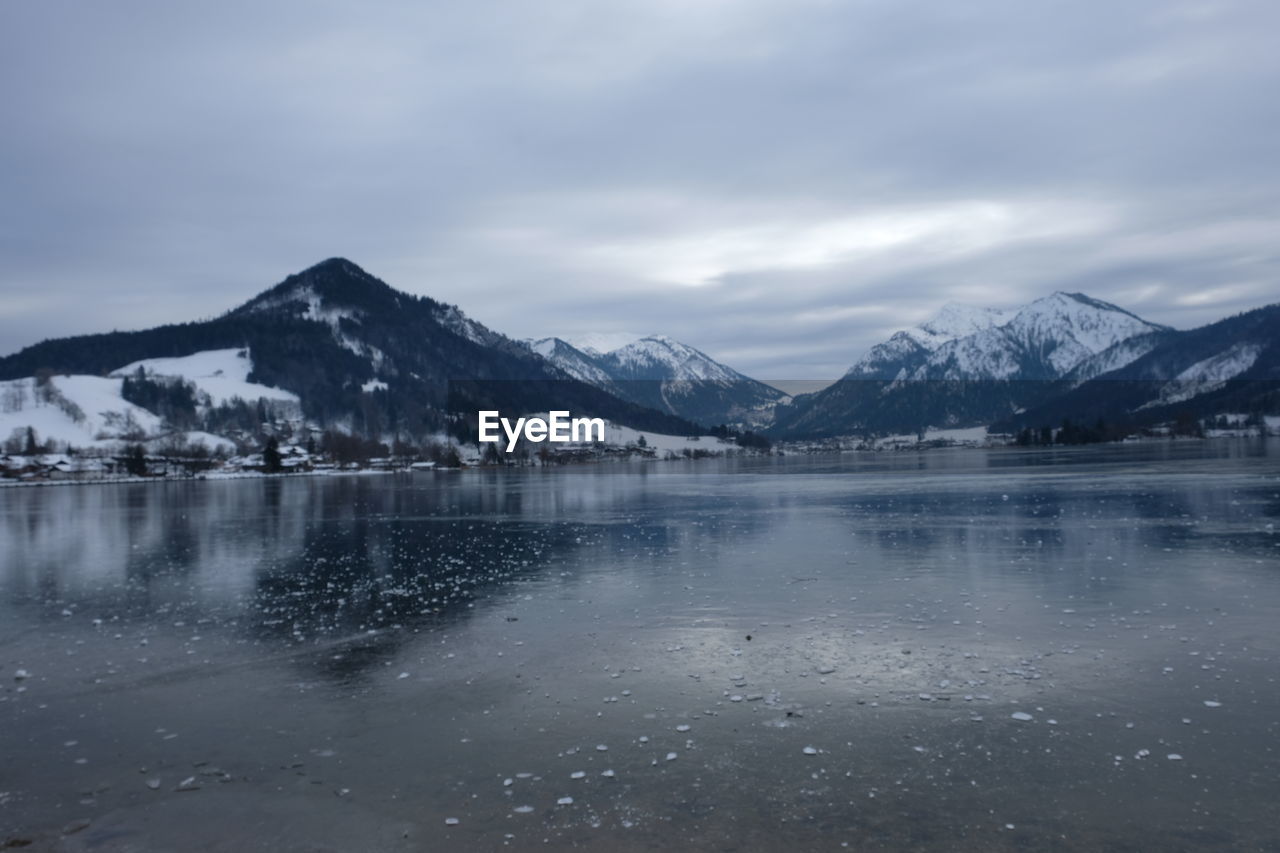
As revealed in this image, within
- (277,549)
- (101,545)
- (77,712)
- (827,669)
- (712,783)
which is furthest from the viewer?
(101,545)

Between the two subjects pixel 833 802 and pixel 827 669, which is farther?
pixel 827 669

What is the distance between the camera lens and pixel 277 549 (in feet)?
133

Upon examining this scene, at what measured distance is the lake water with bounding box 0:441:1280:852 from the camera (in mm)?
10742

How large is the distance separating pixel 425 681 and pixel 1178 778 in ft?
41.7

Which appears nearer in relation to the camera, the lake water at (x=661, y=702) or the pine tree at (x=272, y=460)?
the lake water at (x=661, y=702)

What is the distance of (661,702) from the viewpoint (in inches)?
601

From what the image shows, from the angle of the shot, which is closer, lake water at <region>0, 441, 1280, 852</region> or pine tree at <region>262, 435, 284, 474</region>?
lake water at <region>0, 441, 1280, 852</region>

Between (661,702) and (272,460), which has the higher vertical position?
(272,460)

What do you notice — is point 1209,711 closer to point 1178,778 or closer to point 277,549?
point 1178,778

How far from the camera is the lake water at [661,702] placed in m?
10.7

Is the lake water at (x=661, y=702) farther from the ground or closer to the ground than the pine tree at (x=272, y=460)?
closer to the ground

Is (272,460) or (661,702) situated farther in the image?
(272,460)

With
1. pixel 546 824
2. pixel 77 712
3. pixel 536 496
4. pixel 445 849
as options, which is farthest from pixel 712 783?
pixel 536 496

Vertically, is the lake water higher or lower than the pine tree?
lower
